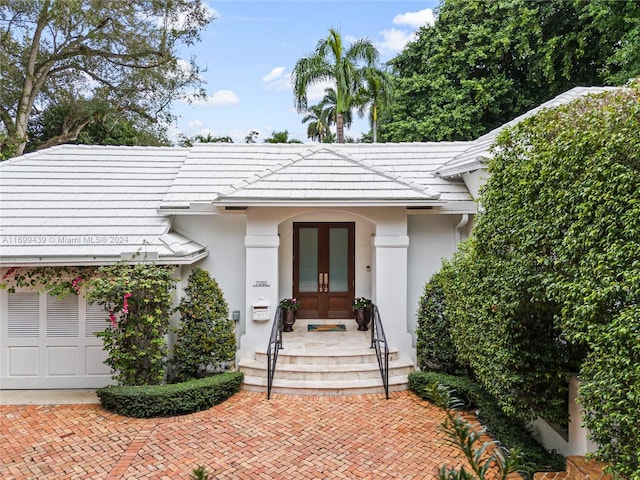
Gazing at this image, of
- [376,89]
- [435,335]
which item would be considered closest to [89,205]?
[435,335]

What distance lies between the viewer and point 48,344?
8672 millimetres

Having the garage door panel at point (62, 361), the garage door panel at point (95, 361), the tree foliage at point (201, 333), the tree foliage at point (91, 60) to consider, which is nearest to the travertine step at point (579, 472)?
the tree foliage at point (201, 333)

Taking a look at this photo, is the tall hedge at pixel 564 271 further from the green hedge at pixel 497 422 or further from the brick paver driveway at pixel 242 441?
the brick paver driveway at pixel 242 441

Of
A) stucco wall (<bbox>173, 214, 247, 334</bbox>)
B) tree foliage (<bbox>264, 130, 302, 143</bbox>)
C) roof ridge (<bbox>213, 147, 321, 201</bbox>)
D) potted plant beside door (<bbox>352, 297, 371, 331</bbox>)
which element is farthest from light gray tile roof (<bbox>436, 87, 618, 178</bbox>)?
tree foliage (<bbox>264, 130, 302, 143</bbox>)

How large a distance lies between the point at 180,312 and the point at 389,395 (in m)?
5.06

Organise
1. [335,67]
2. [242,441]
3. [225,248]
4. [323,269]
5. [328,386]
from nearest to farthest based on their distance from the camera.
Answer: [242,441] → [328,386] → [225,248] → [323,269] → [335,67]

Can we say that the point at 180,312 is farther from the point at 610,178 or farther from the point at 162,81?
the point at 162,81

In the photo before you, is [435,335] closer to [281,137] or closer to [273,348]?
[273,348]

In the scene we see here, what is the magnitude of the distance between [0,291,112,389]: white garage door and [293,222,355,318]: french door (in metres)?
5.40

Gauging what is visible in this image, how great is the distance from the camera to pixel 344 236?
38.3ft

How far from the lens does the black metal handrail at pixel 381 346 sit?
813 cm

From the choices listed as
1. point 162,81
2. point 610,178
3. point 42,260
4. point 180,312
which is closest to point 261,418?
point 180,312

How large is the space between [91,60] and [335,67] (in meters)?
14.2

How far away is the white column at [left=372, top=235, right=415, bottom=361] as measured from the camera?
9258 millimetres
